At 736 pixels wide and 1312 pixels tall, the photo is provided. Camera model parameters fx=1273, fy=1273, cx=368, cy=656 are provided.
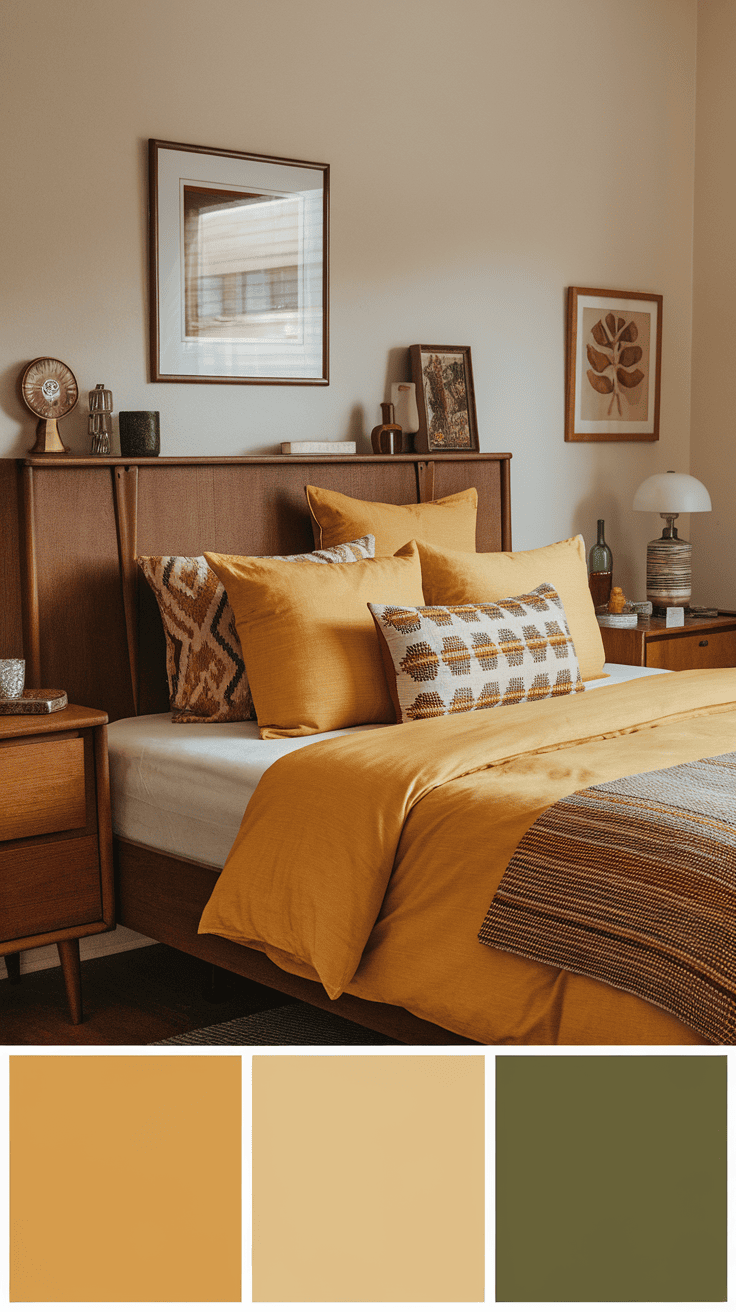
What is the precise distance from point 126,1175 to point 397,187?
144 inches

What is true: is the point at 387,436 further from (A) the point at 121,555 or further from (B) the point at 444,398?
(A) the point at 121,555

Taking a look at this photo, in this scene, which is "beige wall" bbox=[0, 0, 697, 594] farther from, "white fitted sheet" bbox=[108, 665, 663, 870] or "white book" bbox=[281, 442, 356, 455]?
"white fitted sheet" bbox=[108, 665, 663, 870]

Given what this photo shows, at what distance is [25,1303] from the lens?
2.64 feet

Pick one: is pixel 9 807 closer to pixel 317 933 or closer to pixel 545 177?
pixel 317 933

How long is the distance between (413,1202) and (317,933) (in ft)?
4.51

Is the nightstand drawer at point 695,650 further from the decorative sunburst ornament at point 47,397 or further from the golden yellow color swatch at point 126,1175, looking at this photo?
the golden yellow color swatch at point 126,1175

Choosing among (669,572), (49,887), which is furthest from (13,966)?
(669,572)

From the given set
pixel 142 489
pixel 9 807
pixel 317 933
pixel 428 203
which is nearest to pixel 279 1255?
pixel 317 933

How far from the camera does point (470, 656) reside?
2.91 m

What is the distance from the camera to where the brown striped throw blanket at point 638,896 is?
175 cm

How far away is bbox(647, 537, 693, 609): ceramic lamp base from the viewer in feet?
15.2

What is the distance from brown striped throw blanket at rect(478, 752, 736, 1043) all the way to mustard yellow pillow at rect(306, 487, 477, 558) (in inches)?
59.5

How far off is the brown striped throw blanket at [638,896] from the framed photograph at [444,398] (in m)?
2.20

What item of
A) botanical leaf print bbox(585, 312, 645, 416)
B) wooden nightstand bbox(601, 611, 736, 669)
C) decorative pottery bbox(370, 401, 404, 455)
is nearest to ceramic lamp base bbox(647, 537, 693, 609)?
wooden nightstand bbox(601, 611, 736, 669)
